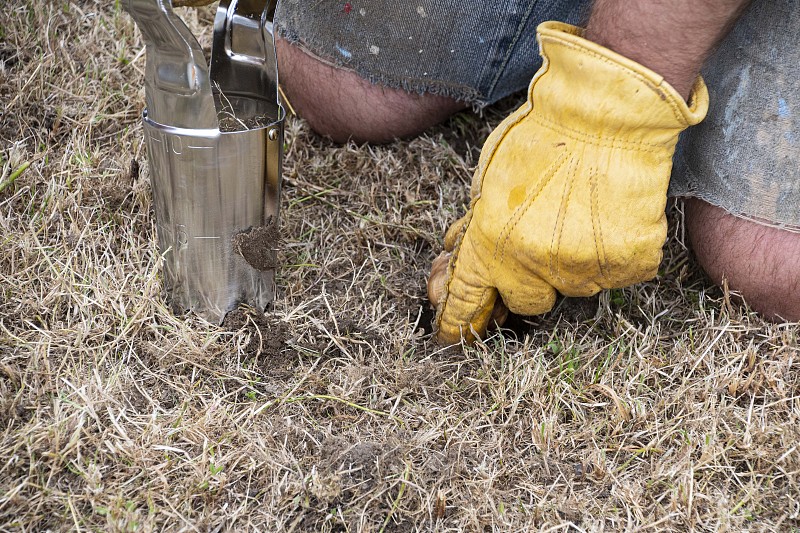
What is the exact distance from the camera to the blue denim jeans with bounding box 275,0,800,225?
1326 mm

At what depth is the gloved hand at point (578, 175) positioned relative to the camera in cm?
105

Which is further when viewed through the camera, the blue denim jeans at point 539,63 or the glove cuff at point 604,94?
the blue denim jeans at point 539,63

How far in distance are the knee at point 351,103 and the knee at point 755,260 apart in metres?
0.67

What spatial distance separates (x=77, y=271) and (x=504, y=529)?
0.89m

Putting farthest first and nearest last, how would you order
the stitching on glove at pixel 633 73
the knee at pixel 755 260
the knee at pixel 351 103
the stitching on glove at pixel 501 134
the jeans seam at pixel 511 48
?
1. the knee at pixel 351 103
2. the jeans seam at pixel 511 48
3. the knee at pixel 755 260
4. the stitching on glove at pixel 501 134
5. the stitching on glove at pixel 633 73

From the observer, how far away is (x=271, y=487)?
108 centimetres

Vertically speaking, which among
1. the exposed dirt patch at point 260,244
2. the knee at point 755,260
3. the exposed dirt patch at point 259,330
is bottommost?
the exposed dirt patch at point 259,330

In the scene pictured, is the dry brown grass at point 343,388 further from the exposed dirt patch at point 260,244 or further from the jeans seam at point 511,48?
the jeans seam at point 511,48

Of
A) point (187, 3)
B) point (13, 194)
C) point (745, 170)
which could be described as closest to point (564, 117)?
point (745, 170)

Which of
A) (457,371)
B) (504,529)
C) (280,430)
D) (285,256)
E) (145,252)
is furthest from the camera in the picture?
(285,256)

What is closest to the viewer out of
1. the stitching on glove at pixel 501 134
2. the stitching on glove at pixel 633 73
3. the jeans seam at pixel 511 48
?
the stitching on glove at pixel 633 73

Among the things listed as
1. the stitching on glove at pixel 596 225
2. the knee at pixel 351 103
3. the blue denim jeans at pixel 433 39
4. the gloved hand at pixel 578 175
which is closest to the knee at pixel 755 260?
the gloved hand at pixel 578 175

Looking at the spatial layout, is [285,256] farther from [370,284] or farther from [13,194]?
[13,194]

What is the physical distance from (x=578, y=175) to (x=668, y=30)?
9.4 inches
